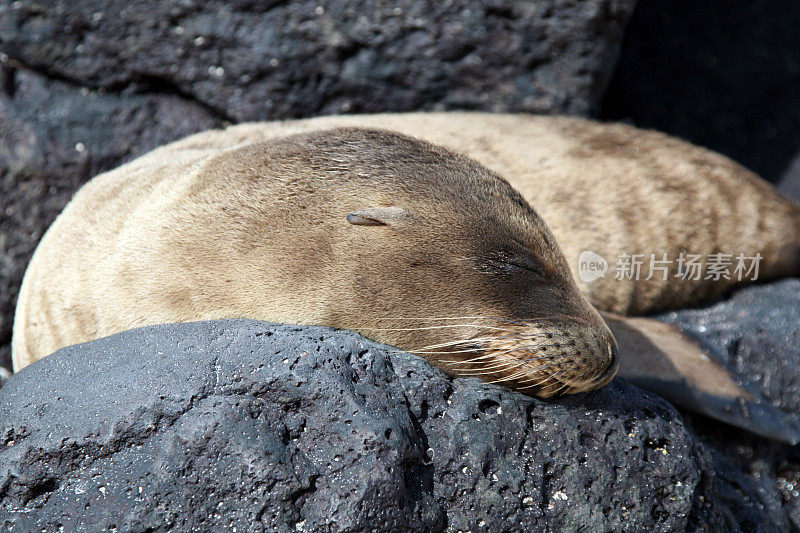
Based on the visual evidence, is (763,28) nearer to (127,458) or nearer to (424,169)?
(424,169)

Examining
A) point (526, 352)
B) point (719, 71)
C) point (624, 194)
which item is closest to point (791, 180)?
point (719, 71)

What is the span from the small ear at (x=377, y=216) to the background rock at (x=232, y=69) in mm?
2601

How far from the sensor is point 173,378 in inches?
82.8

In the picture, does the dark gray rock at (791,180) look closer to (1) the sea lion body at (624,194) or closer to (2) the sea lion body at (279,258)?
(1) the sea lion body at (624,194)

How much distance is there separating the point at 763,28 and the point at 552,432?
5.65 metres

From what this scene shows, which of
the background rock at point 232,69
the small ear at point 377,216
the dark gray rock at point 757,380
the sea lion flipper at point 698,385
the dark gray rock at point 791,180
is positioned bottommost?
the dark gray rock at point 791,180

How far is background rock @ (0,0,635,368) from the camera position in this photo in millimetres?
4266

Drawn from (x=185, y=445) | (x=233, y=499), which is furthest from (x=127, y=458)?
(x=233, y=499)

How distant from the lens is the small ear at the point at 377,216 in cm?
230

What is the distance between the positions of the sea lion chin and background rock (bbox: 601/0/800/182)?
14.6 ft

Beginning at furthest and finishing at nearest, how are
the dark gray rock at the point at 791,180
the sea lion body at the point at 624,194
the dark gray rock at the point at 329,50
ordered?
the dark gray rock at the point at 791,180 → the dark gray rock at the point at 329,50 → the sea lion body at the point at 624,194

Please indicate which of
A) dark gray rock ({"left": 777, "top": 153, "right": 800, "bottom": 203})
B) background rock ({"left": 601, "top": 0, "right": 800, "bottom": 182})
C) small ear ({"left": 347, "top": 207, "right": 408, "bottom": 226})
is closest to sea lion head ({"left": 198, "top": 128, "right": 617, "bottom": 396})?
small ear ({"left": 347, "top": 207, "right": 408, "bottom": 226})

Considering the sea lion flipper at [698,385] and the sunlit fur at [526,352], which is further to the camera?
the sea lion flipper at [698,385]

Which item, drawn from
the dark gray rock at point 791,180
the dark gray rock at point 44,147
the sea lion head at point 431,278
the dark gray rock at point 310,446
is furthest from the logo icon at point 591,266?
the dark gray rock at point 791,180
